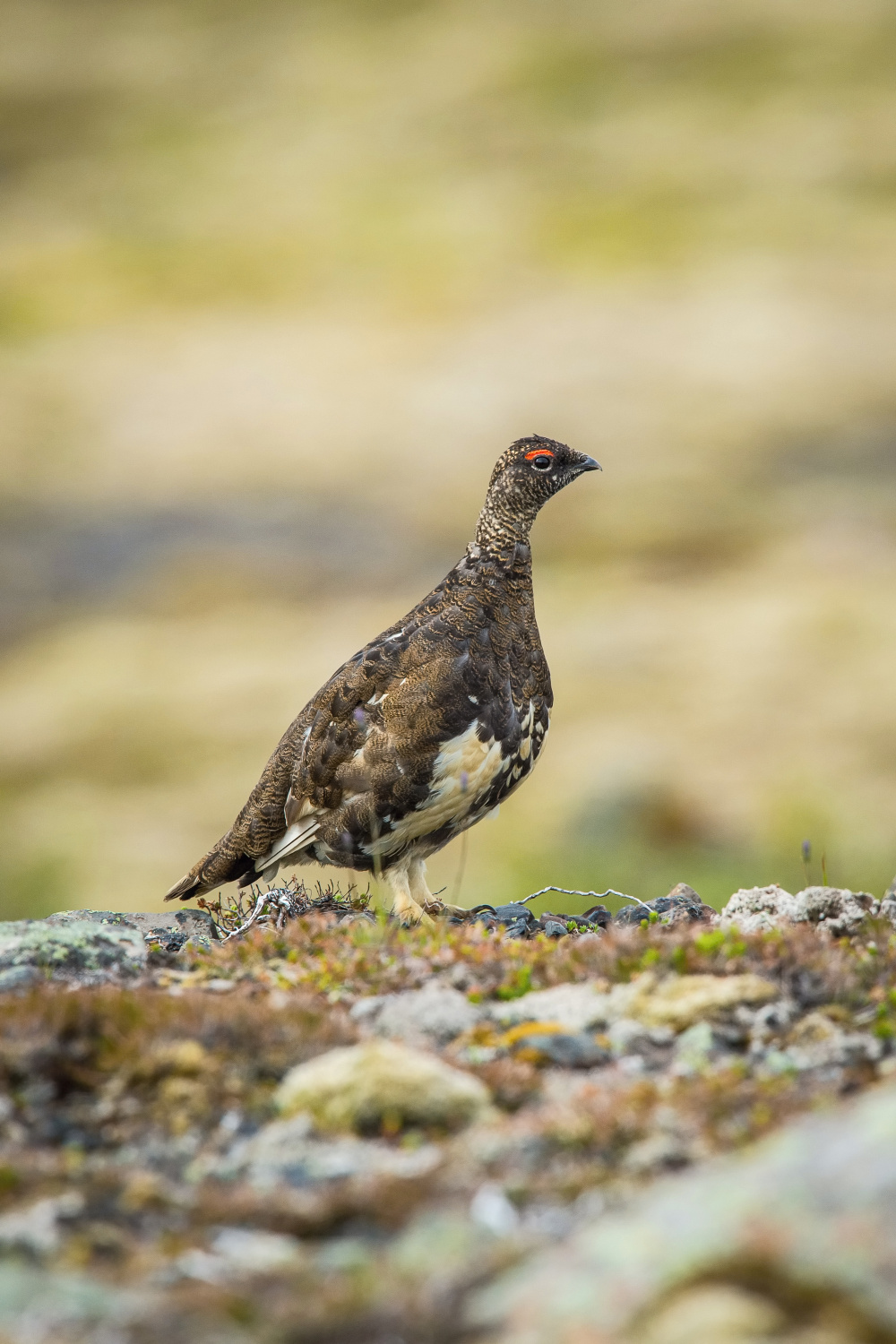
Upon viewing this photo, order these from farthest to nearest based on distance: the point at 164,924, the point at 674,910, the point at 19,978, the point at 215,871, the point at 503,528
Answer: the point at 215,871
the point at 503,528
the point at 164,924
the point at 674,910
the point at 19,978

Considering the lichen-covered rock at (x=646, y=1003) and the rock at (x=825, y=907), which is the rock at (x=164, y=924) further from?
the rock at (x=825, y=907)

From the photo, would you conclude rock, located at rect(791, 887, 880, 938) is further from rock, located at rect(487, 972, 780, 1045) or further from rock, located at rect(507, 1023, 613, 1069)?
rock, located at rect(507, 1023, 613, 1069)

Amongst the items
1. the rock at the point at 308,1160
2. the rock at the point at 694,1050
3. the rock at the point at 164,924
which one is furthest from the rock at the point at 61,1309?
the rock at the point at 164,924

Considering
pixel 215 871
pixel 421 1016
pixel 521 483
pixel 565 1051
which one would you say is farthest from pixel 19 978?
pixel 521 483

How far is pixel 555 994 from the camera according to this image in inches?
189

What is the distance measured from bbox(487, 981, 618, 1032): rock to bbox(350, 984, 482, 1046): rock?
0.38 ft

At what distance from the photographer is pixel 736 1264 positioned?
2.66m

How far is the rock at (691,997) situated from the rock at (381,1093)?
84 centimetres

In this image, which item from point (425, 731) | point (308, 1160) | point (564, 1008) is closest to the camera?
→ point (308, 1160)

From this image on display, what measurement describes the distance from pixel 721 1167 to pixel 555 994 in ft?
4.86

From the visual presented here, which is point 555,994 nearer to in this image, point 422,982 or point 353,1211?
point 422,982

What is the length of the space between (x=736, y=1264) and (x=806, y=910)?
349 centimetres

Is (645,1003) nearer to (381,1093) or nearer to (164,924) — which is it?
(381,1093)

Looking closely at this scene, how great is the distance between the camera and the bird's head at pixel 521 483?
338 inches
